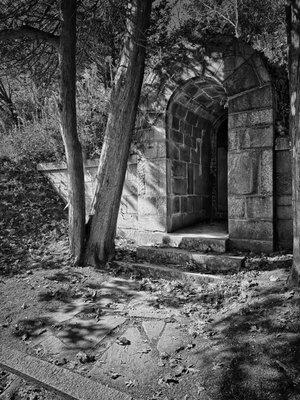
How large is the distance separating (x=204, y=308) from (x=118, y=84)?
3302mm

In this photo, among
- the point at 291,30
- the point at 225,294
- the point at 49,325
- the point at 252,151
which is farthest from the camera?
the point at 252,151

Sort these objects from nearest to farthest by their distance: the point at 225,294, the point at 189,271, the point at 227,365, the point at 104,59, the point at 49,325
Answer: the point at 227,365
the point at 49,325
the point at 225,294
the point at 189,271
the point at 104,59

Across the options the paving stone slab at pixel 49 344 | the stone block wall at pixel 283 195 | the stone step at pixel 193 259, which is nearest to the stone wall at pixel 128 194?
the stone step at pixel 193 259

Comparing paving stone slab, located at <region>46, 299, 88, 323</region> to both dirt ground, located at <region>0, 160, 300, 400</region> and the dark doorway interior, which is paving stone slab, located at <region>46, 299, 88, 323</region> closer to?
dirt ground, located at <region>0, 160, 300, 400</region>

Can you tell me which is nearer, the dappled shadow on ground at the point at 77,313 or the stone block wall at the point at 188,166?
the dappled shadow on ground at the point at 77,313

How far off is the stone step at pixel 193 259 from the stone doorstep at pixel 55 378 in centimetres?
238

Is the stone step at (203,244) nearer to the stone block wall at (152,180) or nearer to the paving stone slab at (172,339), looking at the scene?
the stone block wall at (152,180)

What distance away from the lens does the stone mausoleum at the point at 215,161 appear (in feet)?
15.5

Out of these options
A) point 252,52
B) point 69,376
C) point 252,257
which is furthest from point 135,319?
point 252,52

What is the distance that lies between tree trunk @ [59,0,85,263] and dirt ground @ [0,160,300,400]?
1.53ft

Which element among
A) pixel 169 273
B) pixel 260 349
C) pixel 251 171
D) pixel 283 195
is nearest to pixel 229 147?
pixel 251 171

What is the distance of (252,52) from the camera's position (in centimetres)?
470

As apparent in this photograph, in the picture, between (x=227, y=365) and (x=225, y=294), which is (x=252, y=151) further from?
(x=227, y=365)

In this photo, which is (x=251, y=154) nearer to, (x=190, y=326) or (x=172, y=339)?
(x=190, y=326)
